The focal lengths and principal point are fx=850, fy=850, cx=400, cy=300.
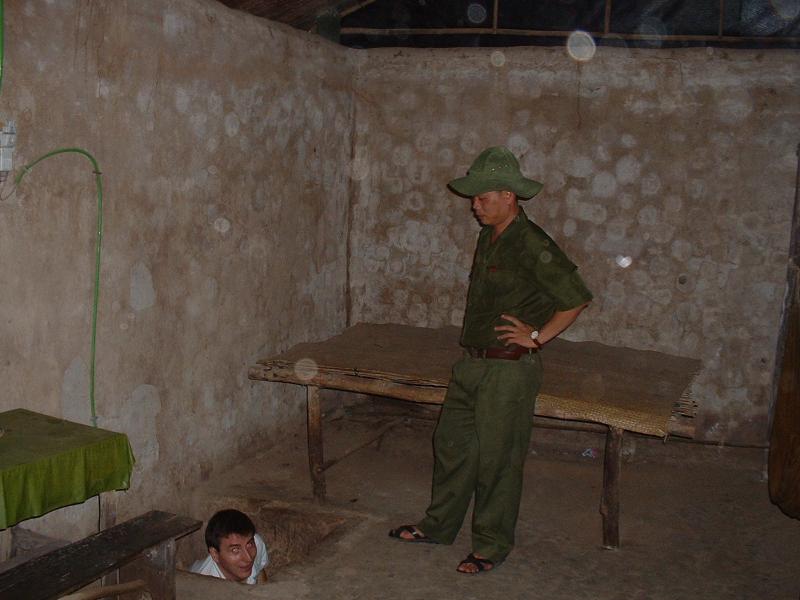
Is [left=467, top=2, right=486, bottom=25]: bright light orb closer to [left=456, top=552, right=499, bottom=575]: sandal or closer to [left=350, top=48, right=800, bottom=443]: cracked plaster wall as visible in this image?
[left=350, top=48, right=800, bottom=443]: cracked plaster wall

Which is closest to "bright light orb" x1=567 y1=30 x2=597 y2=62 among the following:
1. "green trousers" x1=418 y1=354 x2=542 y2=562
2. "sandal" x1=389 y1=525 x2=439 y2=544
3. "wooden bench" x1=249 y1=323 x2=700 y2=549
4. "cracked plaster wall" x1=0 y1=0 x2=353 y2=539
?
"cracked plaster wall" x1=0 y1=0 x2=353 y2=539

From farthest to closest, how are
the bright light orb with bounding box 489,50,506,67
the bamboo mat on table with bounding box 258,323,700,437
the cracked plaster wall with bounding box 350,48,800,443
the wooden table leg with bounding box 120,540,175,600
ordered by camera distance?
the bright light orb with bounding box 489,50,506,67, the cracked plaster wall with bounding box 350,48,800,443, the bamboo mat on table with bounding box 258,323,700,437, the wooden table leg with bounding box 120,540,175,600

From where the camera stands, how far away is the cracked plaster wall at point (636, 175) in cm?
568

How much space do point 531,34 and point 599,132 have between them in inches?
33.7

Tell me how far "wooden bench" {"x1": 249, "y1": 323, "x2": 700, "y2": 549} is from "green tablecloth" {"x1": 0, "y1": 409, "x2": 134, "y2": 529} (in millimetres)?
1680

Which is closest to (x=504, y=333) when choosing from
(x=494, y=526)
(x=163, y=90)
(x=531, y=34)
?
(x=494, y=526)

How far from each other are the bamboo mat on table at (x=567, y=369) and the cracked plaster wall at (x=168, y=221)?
1.64ft

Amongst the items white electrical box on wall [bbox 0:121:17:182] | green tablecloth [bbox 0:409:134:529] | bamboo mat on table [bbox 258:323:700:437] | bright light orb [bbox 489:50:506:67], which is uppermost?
bright light orb [bbox 489:50:506:67]

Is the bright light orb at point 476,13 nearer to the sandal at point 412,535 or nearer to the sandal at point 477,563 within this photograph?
Result: the sandal at point 412,535

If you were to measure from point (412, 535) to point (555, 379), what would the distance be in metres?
1.20

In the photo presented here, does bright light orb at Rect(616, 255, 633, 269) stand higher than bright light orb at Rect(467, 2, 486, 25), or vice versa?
bright light orb at Rect(467, 2, 486, 25)

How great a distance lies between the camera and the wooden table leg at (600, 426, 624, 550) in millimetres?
4473

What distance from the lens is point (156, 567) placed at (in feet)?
12.0

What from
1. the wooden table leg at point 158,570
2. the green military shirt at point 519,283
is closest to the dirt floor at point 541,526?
the wooden table leg at point 158,570
